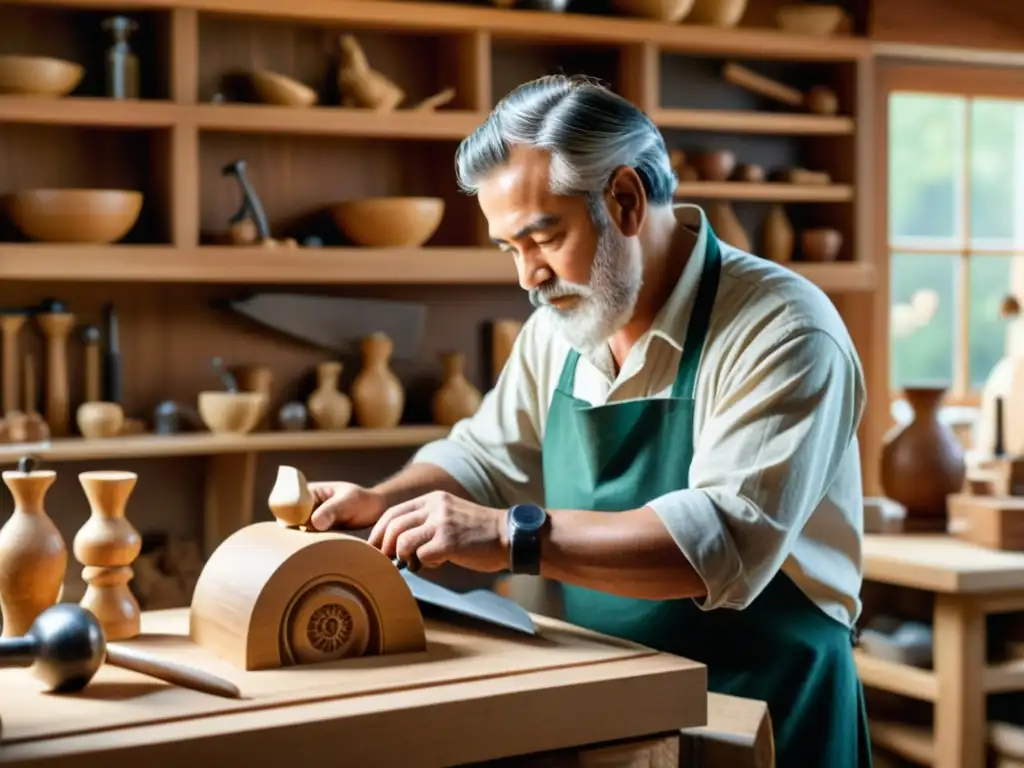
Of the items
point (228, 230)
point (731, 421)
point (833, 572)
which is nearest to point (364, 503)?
point (731, 421)

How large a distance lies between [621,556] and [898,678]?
1.66 meters

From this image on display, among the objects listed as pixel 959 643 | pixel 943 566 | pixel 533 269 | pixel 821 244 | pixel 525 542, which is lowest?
pixel 959 643

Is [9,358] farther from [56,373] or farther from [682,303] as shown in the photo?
[682,303]

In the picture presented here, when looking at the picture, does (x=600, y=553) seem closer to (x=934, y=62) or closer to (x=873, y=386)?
(x=873, y=386)

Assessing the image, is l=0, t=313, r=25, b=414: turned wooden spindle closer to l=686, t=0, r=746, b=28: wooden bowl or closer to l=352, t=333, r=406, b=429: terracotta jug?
l=352, t=333, r=406, b=429: terracotta jug

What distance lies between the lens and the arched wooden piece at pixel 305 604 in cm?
148

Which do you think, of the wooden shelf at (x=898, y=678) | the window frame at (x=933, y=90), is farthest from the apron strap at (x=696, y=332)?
the window frame at (x=933, y=90)

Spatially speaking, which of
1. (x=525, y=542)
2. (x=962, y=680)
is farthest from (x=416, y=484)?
(x=962, y=680)

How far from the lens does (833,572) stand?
1.96 meters

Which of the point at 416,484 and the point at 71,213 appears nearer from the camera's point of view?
the point at 416,484

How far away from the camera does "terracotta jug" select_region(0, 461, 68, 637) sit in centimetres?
161

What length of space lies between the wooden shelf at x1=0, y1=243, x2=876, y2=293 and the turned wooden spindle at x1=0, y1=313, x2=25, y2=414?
0.37 ft

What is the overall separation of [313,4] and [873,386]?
→ 218 centimetres

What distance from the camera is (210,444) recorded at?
11.5ft
